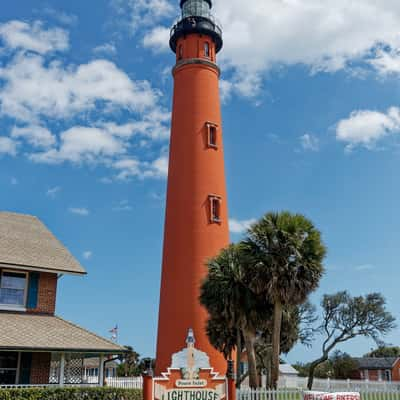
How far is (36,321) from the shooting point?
65.4 feet

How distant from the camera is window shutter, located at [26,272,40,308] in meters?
20.9

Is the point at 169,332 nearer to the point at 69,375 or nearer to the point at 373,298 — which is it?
the point at 69,375

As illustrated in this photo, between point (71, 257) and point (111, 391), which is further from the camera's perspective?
point (71, 257)

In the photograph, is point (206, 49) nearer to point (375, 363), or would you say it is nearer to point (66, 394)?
point (66, 394)

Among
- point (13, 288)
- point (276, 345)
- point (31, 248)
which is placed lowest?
point (276, 345)

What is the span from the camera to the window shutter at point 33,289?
68.5 ft

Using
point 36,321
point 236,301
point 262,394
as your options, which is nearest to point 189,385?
point 262,394

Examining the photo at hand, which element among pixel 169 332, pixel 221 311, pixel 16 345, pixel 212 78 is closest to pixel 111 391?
pixel 16 345

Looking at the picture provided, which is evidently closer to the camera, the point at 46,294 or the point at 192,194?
the point at 46,294

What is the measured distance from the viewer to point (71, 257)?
22.9m

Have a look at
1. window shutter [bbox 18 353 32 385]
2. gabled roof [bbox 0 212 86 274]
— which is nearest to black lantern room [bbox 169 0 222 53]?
gabled roof [bbox 0 212 86 274]

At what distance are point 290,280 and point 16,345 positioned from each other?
10.1 metres

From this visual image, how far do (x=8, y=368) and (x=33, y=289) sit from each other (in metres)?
3.13

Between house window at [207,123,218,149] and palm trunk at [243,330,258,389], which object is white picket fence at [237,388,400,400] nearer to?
palm trunk at [243,330,258,389]
